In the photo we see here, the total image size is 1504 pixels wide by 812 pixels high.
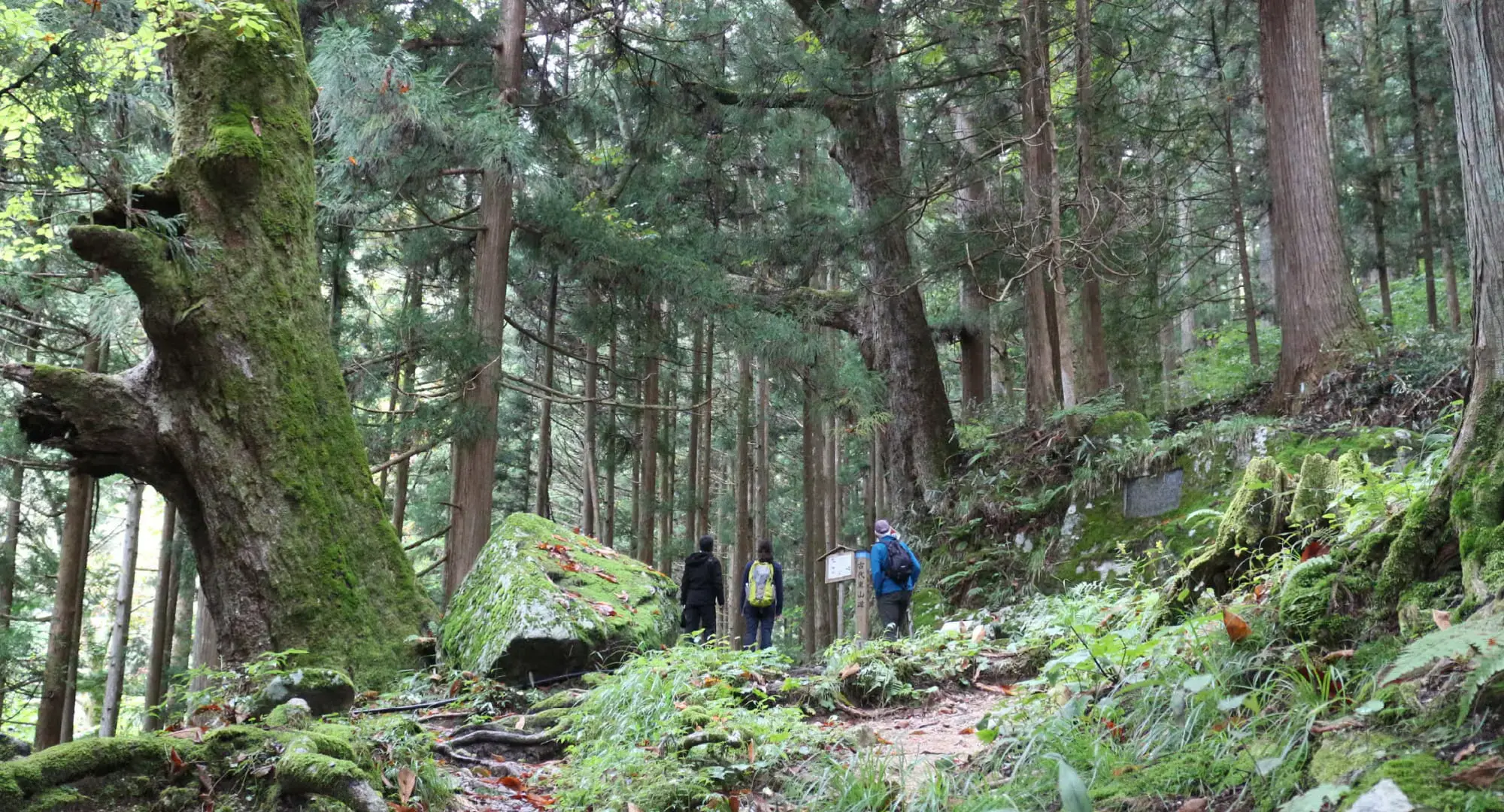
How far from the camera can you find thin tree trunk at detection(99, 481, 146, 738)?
533 inches

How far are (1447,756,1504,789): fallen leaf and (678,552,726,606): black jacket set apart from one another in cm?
949

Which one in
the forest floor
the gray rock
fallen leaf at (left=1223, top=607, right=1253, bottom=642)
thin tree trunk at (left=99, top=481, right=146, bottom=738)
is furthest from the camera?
thin tree trunk at (left=99, top=481, right=146, bottom=738)

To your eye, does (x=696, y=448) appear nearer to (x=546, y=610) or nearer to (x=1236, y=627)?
(x=546, y=610)

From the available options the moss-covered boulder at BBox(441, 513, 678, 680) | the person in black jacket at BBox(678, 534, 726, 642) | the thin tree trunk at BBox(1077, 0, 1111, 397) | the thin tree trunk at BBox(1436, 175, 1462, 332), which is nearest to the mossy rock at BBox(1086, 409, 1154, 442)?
the thin tree trunk at BBox(1077, 0, 1111, 397)

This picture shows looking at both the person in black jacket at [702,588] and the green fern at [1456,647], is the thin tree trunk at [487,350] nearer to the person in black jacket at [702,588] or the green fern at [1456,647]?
the person in black jacket at [702,588]

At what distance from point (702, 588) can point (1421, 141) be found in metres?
13.8

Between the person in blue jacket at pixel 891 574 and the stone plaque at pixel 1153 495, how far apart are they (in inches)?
97.4

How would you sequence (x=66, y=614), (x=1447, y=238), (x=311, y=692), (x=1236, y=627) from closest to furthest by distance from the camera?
1. (x=1236, y=627)
2. (x=311, y=692)
3. (x=66, y=614)
4. (x=1447, y=238)

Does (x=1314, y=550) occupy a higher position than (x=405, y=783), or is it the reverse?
(x=1314, y=550)

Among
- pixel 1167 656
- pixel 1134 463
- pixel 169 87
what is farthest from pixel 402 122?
pixel 1167 656

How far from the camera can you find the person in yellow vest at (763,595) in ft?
35.9

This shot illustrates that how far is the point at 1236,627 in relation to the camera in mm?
3352

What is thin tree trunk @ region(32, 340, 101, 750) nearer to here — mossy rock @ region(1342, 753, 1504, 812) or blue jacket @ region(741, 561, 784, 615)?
blue jacket @ region(741, 561, 784, 615)

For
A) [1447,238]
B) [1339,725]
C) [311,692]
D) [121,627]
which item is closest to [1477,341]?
[1339,725]
